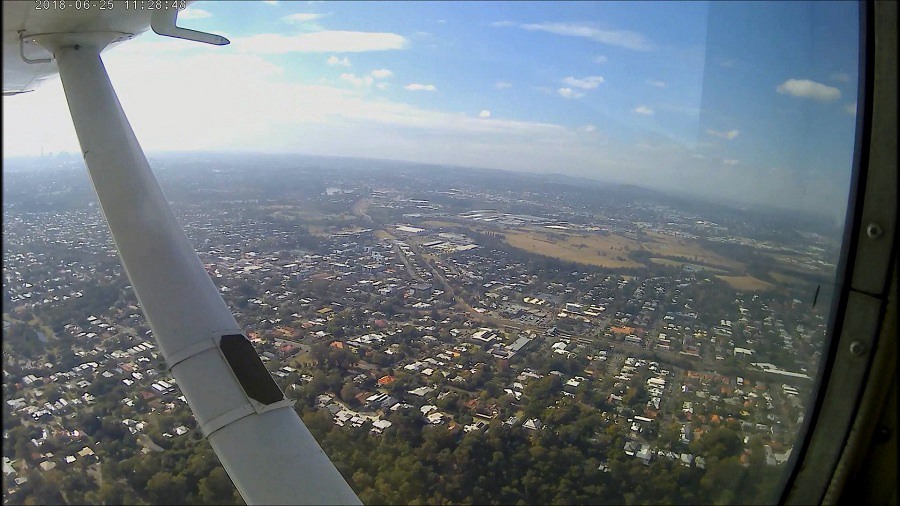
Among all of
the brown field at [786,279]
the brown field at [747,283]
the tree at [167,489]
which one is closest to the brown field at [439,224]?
the tree at [167,489]

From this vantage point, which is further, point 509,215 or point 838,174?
point 509,215

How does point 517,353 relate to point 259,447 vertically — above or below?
below

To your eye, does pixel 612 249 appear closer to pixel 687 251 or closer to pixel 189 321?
pixel 687 251

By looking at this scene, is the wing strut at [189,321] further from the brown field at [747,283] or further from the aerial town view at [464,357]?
the brown field at [747,283]

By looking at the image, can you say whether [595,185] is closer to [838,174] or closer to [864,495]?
[838,174]

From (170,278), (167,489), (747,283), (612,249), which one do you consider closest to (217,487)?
(167,489)

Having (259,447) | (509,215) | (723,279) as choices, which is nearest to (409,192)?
(509,215)
